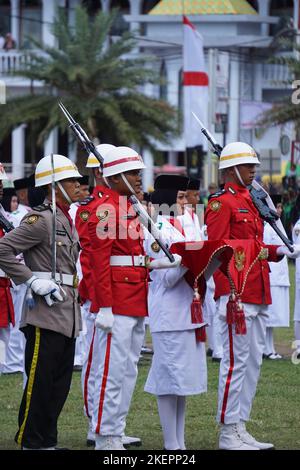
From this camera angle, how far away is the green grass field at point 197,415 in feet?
31.9

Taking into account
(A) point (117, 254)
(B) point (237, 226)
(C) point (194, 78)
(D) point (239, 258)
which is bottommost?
(D) point (239, 258)

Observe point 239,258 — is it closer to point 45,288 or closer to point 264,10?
point 45,288

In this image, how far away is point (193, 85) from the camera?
31469mm

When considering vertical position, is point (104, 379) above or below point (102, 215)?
below

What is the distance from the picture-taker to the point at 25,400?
878 cm

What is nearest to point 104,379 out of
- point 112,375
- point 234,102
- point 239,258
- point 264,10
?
point 112,375

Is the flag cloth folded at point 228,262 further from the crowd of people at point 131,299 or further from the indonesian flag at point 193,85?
the indonesian flag at point 193,85

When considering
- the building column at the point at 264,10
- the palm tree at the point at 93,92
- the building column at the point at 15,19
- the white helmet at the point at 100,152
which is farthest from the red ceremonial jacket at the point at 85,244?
the building column at the point at 15,19

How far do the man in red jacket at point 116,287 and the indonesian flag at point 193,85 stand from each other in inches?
875

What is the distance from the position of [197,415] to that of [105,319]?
2.58 metres

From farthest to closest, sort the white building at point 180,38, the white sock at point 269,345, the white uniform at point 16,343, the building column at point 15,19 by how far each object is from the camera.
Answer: the building column at point 15,19 → the white building at point 180,38 → the white sock at point 269,345 → the white uniform at point 16,343

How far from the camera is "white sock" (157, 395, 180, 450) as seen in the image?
8922 millimetres

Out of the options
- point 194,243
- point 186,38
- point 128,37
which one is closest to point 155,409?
point 194,243

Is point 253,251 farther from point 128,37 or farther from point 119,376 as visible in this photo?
point 128,37
